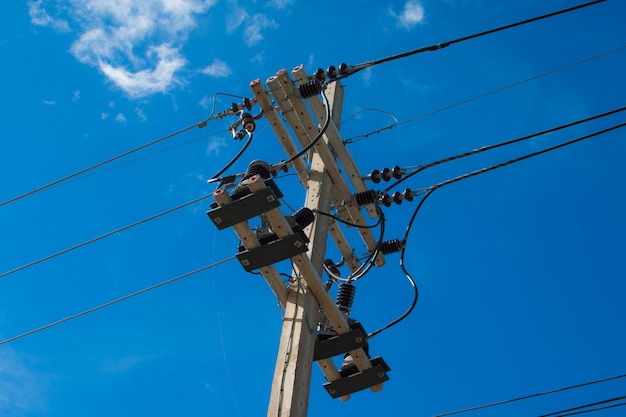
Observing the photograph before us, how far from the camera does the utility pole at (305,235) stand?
297 inches

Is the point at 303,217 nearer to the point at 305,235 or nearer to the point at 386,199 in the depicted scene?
the point at 305,235

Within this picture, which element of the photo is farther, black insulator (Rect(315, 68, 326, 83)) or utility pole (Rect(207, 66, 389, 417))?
black insulator (Rect(315, 68, 326, 83))

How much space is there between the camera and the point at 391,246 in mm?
9773

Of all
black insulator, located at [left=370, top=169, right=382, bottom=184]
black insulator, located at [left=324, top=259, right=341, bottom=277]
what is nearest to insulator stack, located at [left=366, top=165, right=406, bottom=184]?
black insulator, located at [left=370, top=169, right=382, bottom=184]

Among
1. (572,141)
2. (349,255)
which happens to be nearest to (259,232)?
(349,255)

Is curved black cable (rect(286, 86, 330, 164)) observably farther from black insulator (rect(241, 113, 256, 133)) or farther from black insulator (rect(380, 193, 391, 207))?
black insulator (rect(380, 193, 391, 207))

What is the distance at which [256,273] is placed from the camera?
26.5 ft

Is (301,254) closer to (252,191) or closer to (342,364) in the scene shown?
(252,191)

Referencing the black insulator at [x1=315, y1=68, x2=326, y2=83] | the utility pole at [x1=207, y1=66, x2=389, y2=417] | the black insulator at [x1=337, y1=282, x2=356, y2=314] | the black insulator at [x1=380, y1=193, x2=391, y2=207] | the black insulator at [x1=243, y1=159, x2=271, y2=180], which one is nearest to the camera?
the utility pole at [x1=207, y1=66, x2=389, y2=417]

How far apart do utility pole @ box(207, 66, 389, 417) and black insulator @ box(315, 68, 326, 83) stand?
0.12 meters

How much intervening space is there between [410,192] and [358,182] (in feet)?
2.17

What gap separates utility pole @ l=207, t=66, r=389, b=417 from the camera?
7547mm

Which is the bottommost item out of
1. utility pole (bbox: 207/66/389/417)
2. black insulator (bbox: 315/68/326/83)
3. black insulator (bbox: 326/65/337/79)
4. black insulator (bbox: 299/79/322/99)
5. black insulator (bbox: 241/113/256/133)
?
utility pole (bbox: 207/66/389/417)

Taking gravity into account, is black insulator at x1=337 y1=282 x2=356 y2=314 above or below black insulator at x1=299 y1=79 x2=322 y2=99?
below
